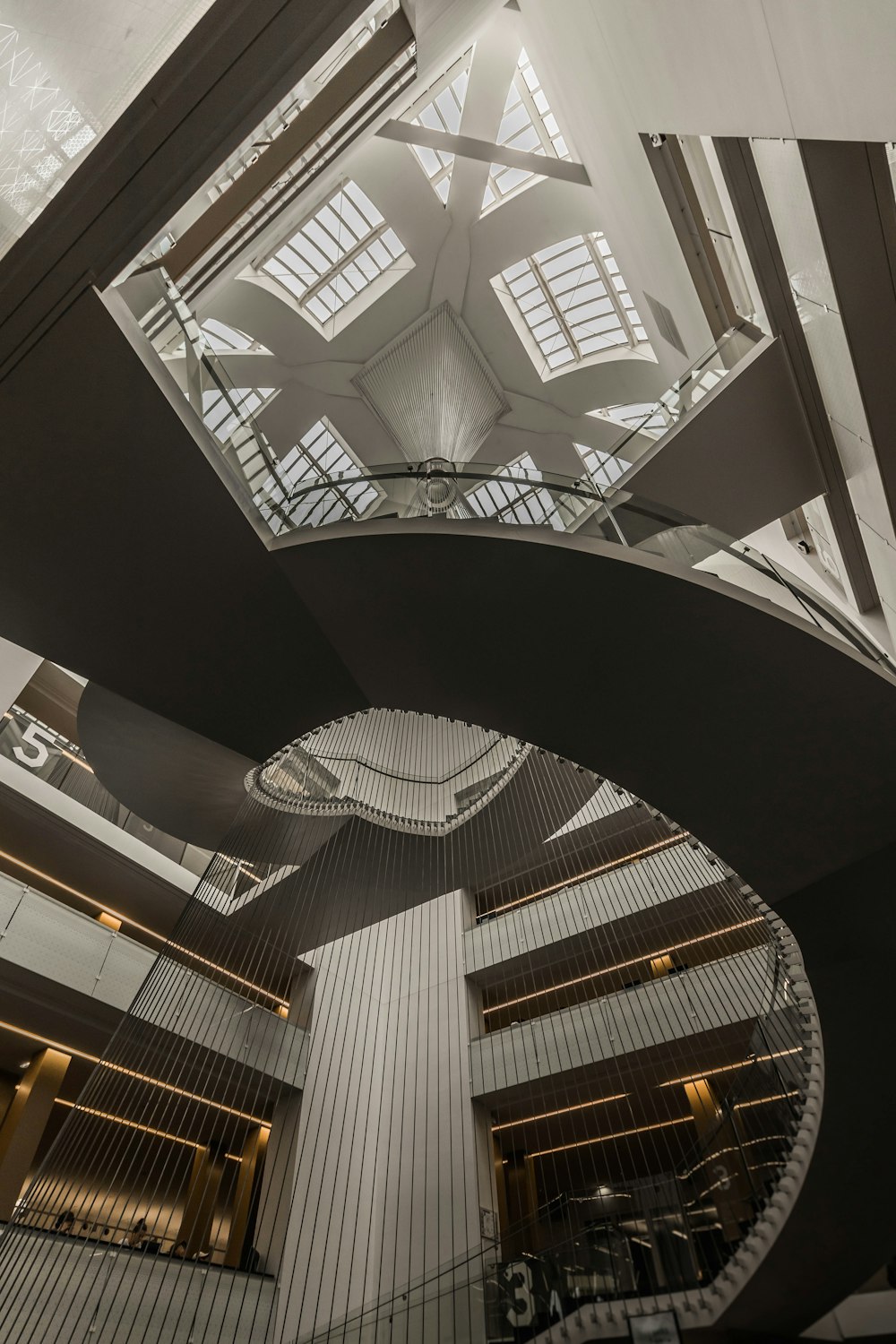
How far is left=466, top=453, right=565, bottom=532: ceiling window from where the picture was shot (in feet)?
20.8

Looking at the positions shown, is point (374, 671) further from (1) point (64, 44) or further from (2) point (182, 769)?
(1) point (64, 44)

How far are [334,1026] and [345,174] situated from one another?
19.1m

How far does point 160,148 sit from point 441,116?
55.5 ft

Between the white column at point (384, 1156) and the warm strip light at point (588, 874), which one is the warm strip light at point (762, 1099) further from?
the warm strip light at point (588, 874)

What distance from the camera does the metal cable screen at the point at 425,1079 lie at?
7383 mm

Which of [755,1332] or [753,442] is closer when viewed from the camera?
[755,1332]

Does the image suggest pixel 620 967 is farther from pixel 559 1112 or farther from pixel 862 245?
pixel 862 245

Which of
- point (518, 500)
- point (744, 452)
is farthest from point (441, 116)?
point (518, 500)

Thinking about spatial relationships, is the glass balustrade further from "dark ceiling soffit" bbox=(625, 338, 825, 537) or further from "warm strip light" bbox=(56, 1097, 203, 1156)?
"warm strip light" bbox=(56, 1097, 203, 1156)

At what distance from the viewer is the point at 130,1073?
29.3 ft

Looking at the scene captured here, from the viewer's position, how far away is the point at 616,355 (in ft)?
67.1

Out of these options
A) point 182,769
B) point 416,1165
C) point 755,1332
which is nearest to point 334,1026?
point 416,1165

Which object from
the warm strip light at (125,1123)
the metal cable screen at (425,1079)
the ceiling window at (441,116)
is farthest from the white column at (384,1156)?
the ceiling window at (441,116)

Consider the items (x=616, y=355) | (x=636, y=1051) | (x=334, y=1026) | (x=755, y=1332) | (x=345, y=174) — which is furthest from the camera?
(x=616, y=355)
